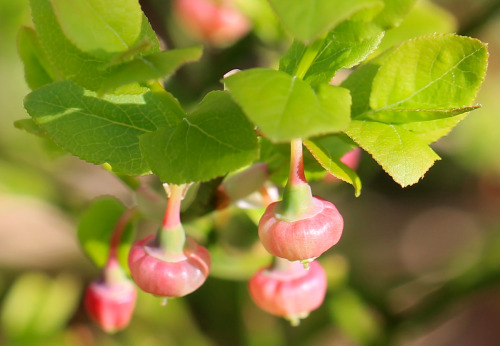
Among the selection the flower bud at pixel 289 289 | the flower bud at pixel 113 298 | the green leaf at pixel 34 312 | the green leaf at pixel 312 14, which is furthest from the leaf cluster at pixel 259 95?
the green leaf at pixel 34 312

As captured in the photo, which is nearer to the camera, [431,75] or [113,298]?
[431,75]

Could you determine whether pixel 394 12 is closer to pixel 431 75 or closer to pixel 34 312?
pixel 431 75

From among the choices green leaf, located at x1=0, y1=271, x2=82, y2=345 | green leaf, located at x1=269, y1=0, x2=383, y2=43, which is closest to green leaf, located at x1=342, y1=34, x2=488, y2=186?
green leaf, located at x1=269, y1=0, x2=383, y2=43

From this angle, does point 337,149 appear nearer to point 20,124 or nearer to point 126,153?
point 126,153

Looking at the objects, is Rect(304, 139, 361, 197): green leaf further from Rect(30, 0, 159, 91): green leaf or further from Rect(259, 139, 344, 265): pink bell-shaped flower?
Rect(30, 0, 159, 91): green leaf

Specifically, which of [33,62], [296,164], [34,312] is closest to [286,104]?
[296,164]

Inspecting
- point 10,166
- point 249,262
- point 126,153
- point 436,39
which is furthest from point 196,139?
point 10,166
